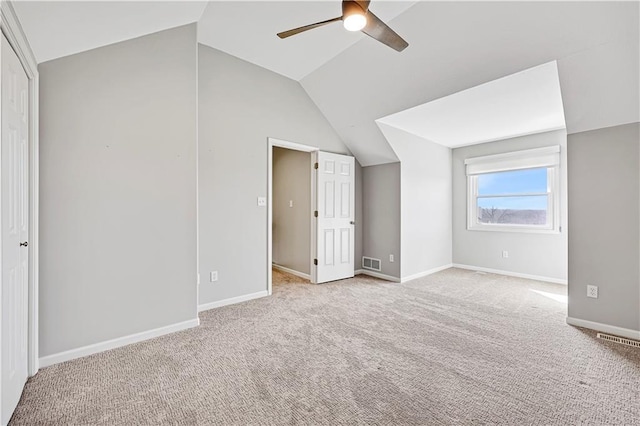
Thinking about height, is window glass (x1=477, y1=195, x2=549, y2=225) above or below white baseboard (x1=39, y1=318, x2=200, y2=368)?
above

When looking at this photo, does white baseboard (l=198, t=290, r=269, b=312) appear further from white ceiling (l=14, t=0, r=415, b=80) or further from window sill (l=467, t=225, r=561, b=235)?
window sill (l=467, t=225, r=561, b=235)

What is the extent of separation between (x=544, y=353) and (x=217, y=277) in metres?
3.20

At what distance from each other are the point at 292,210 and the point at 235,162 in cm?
172

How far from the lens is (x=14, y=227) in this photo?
168cm

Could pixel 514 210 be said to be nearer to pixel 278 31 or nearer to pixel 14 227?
pixel 278 31

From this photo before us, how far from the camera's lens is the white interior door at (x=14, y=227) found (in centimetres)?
152

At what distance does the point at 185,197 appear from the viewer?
2.75m

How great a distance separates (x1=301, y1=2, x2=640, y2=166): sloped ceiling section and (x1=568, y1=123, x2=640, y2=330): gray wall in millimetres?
207

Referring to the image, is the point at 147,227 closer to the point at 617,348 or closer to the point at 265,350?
the point at 265,350

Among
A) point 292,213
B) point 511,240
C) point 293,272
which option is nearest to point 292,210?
point 292,213

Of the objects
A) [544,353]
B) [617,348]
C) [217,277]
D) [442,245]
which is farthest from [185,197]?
[442,245]

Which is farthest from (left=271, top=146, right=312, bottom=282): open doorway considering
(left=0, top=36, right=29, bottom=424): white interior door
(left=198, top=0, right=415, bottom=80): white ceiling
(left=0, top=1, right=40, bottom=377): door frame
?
(left=0, top=36, right=29, bottom=424): white interior door

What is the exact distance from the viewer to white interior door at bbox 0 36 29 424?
152cm

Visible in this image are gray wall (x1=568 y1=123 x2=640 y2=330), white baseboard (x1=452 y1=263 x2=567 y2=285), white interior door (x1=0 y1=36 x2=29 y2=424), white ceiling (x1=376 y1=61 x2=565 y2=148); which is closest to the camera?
white interior door (x1=0 y1=36 x2=29 y2=424)
